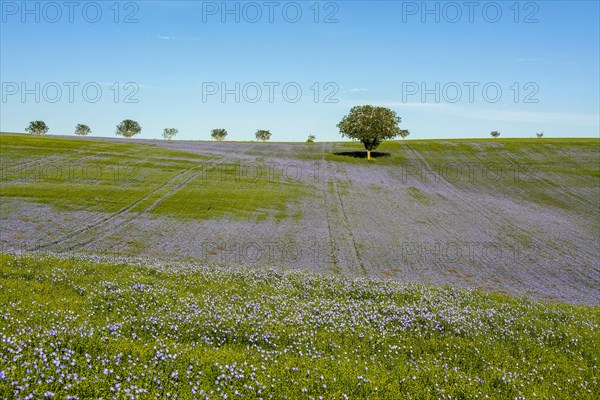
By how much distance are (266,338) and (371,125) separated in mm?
72247

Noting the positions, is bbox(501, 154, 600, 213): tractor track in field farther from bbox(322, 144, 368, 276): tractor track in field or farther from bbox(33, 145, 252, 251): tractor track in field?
bbox(33, 145, 252, 251): tractor track in field

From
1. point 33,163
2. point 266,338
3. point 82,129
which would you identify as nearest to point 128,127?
point 82,129

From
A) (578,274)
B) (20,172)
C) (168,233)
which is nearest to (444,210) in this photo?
(578,274)

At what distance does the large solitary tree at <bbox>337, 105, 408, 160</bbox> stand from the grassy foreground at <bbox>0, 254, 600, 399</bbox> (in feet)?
208

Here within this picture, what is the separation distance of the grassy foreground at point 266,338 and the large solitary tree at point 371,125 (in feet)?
208

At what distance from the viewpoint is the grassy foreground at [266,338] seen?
8961mm

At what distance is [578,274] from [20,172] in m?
63.8

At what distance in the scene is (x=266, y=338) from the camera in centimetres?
1240

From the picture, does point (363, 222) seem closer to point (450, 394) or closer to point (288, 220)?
point (288, 220)

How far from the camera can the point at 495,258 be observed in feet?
111

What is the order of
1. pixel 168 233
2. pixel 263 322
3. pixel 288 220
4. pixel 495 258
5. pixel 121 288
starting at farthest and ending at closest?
1. pixel 288 220
2. pixel 168 233
3. pixel 495 258
4. pixel 121 288
5. pixel 263 322

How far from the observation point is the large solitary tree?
263ft

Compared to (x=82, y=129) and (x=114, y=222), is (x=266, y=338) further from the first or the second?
(x=82, y=129)

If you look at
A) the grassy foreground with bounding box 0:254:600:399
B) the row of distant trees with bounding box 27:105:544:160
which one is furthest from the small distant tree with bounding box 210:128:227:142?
the grassy foreground with bounding box 0:254:600:399
